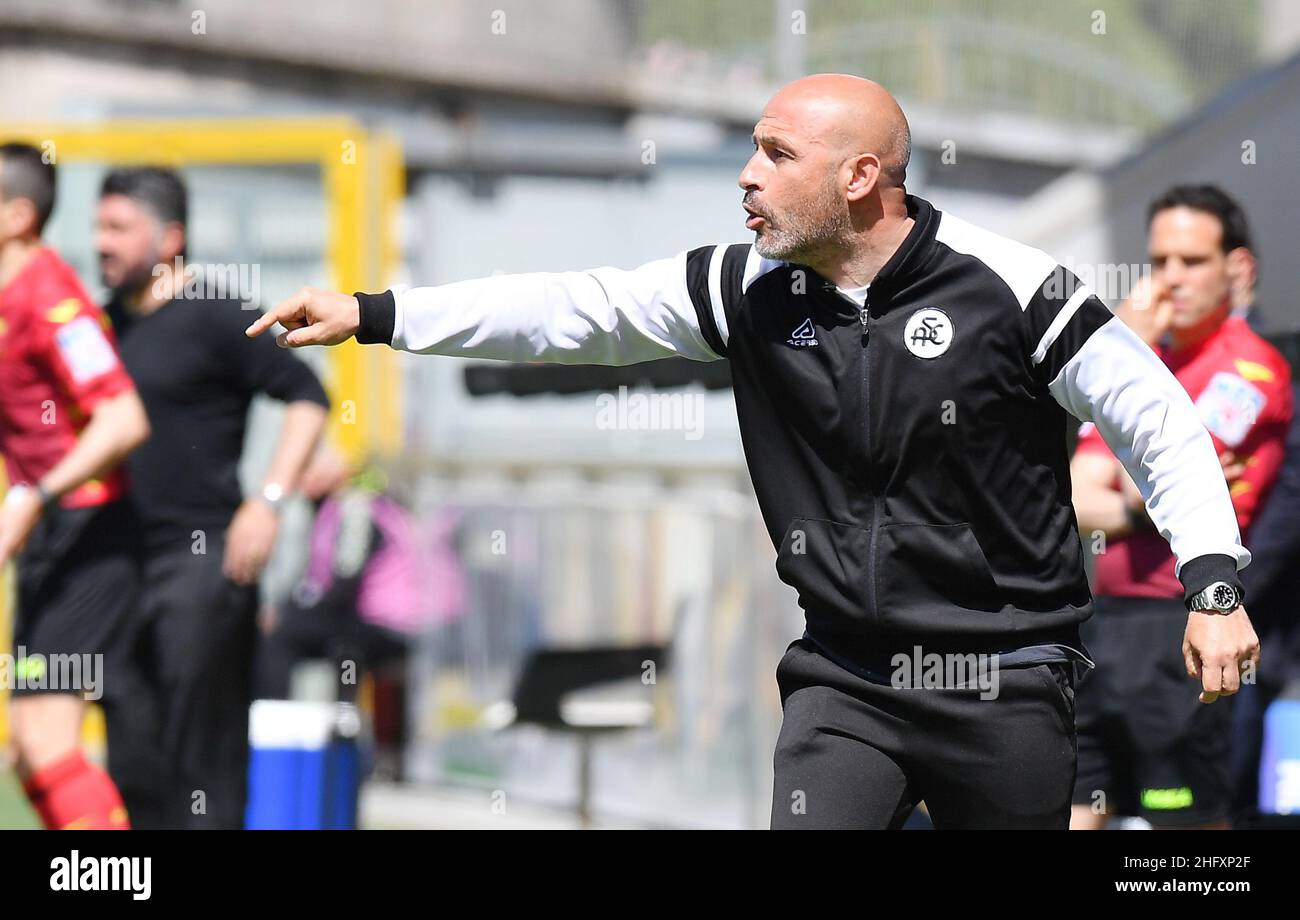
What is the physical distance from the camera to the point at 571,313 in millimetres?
4102

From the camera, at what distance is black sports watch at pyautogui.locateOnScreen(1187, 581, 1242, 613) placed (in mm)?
3682

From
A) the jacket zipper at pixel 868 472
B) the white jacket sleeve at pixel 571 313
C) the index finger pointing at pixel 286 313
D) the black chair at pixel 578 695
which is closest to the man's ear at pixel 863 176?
the jacket zipper at pixel 868 472

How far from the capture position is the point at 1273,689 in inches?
225

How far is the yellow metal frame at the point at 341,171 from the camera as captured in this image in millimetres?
11438

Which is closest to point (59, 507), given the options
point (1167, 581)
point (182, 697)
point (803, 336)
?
point (182, 697)

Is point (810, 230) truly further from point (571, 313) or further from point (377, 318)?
point (377, 318)

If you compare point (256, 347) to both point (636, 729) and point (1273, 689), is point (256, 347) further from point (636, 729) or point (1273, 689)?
point (1273, 689)

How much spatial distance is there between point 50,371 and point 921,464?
3.00 meters

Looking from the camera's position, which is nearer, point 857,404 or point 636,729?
point 857,404

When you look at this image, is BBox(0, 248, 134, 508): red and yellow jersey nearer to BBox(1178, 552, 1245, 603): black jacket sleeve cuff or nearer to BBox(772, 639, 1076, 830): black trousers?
BBox(772, 639, 1076, 830): black trousers

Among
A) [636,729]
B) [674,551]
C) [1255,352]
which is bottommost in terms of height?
[636,729]

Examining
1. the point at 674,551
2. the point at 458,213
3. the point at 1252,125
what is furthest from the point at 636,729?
the point at 458,213

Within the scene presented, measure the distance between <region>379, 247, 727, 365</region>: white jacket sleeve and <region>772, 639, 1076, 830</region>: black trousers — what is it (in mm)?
833
